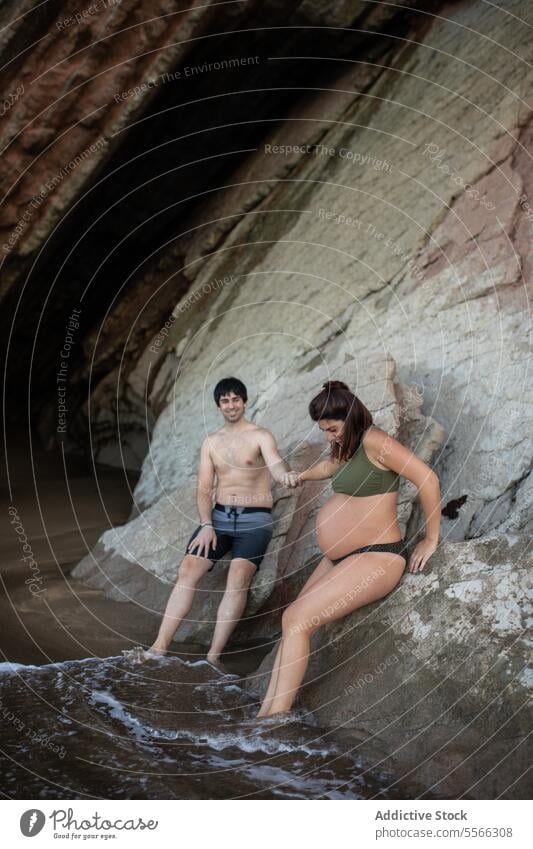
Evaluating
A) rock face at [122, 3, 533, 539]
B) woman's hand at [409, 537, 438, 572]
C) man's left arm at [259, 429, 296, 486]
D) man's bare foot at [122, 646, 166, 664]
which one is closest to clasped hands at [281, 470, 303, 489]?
man's left arm at [259, 429, 296, 486]

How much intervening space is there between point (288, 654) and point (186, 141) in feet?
20.3

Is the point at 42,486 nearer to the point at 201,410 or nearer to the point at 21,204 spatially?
the point at 201,410

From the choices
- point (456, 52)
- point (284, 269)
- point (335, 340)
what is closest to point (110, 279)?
point (284, 269)

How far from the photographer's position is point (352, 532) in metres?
3.99

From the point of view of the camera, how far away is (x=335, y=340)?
6.91 metres

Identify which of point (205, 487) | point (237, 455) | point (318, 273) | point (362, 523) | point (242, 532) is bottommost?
point (242, 532)

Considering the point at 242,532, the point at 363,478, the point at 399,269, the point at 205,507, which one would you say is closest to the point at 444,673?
the point at 363,478

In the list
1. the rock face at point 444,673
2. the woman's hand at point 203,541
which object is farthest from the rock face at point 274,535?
the rock face at point 444,673

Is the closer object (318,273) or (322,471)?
(322,471)

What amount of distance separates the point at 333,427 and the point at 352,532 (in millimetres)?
551

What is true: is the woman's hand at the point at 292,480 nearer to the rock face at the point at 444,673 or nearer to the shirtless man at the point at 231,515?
the shirtless man at the point at 231,515

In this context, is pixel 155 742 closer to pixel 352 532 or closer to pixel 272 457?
pixel 352 532

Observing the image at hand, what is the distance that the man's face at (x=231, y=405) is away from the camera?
5.17 meters

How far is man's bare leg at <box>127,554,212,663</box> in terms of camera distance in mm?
4688
